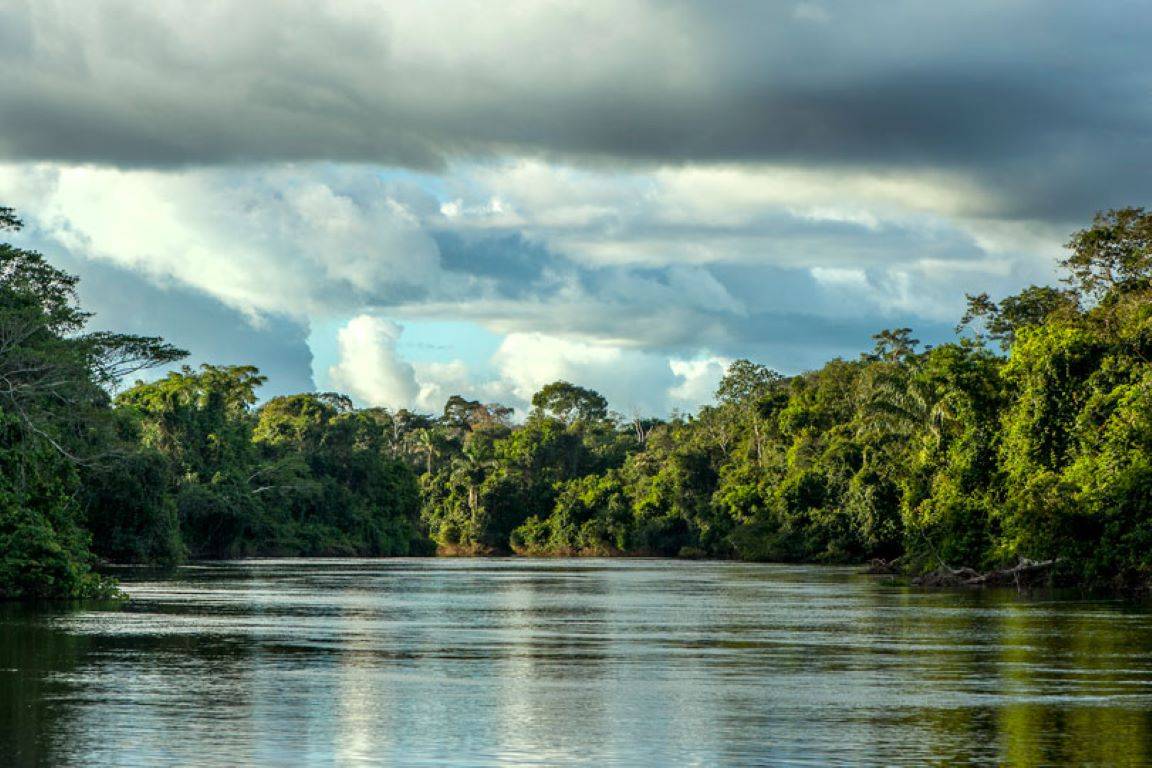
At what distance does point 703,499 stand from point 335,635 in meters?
A: 87.9

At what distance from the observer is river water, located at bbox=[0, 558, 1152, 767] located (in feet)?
56.2

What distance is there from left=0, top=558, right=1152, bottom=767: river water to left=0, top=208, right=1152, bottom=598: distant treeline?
8.79 metres

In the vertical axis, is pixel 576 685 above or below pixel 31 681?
below

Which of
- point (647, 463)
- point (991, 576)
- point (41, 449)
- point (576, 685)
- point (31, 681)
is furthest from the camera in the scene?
point (647, 463)

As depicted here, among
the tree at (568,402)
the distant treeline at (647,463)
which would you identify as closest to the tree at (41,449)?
the distant treeline at (647,463)

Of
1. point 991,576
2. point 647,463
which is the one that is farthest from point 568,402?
point 991,576

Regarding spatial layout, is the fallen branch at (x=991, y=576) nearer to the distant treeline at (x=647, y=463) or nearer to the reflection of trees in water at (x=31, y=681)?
the distant treeline at (x=647, y=463)

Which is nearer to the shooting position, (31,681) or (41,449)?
(31,681)

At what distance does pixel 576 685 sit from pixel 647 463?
109221mm

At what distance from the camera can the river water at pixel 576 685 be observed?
56.2 ft

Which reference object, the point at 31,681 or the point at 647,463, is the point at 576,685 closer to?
the point at 31,681

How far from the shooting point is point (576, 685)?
2386 centimetres

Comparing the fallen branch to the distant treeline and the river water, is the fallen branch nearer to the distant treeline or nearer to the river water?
the distant treeline

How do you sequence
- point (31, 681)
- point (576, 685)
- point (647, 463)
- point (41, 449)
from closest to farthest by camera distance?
point (31, 681) < point (576, 685) < point (41, 449) < point (647, 463)
